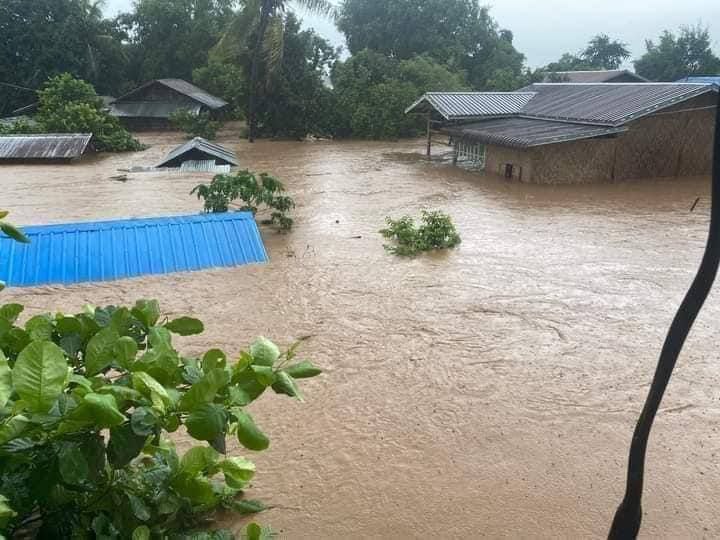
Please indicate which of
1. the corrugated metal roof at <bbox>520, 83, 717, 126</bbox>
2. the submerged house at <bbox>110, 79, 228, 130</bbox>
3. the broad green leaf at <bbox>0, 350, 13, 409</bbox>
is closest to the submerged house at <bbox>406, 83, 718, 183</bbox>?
the corrugated metal roof at <bbox>520, 83, 717, 126</bbox>

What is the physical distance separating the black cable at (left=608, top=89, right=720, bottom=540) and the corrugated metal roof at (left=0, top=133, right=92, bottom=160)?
70.8ft

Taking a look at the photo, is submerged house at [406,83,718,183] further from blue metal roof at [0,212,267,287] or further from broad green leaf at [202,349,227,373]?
broad green leaf at [202,349,227,373]

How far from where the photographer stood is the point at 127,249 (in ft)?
30.7

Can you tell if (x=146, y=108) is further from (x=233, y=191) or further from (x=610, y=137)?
(x=610, y=137)

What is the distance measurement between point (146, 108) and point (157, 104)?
588 mm

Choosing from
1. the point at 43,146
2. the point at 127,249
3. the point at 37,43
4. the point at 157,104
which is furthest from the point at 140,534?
the point at 37,43

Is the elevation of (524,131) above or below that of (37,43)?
below

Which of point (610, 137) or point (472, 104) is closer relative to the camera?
point (610, 137)

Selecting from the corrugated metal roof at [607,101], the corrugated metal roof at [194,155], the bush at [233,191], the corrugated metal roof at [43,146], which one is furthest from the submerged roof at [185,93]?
the bush at [233,191]

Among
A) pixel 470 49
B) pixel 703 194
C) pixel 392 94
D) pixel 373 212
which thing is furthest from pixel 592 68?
pixel 373 212

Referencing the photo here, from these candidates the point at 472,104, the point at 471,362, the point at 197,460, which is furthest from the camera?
the point at 472,104

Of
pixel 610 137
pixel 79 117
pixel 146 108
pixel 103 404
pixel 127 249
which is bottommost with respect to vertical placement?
pixel 127 249

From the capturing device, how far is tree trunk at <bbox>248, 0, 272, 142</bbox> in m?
24.0

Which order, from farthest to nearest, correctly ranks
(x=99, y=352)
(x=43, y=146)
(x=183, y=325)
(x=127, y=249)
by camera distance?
(x=43, y=146) < (x=127, y=249) < (x=183, y=325) < (x=99, y=352)
